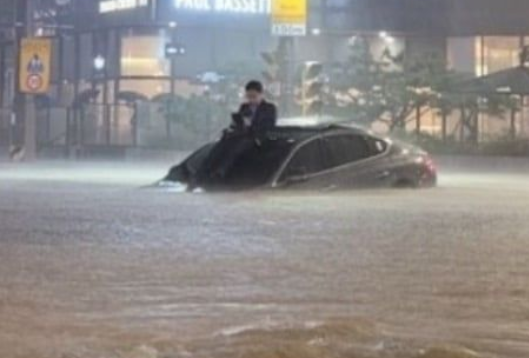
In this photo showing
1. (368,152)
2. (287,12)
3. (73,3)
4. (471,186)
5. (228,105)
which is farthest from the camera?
(73,3)

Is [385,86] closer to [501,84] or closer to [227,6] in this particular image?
[501,84]

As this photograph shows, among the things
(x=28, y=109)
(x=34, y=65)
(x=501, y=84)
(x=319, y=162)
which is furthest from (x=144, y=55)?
(x=319, y=162)

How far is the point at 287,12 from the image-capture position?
1325 inches

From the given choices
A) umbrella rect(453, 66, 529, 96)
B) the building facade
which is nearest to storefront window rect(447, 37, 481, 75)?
the building facade

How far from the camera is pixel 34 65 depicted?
39.2 metres

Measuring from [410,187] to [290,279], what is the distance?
436 inches

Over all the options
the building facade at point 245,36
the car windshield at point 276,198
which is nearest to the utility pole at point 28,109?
the car windshield at point 276,198

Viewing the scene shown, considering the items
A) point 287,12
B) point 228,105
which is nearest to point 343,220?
point 287,12

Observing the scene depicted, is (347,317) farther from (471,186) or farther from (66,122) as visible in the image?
(66,122)

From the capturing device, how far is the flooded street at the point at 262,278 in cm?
747

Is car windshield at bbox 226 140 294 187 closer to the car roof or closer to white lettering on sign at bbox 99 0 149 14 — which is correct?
the car roof

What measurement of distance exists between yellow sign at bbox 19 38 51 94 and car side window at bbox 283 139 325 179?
20.3 m

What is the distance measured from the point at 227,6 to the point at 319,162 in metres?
33.5

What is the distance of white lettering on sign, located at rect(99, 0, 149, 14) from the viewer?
5335cm
